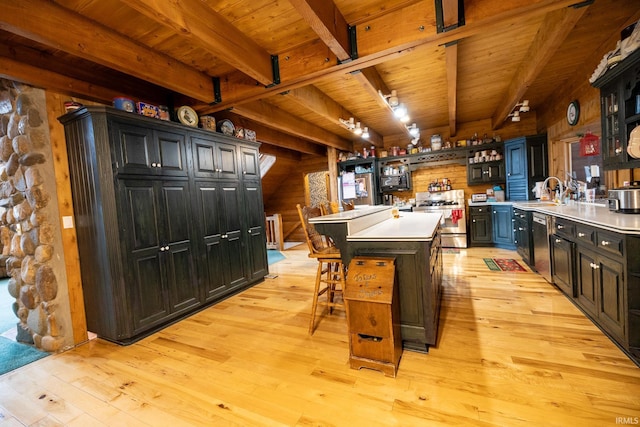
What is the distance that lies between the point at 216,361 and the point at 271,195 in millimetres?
6314

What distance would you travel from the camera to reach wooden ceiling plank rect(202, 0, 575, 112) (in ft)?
5.84

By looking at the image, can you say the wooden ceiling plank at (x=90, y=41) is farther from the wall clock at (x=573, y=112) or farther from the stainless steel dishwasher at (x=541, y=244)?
the wall clock at (x=573, y=112)

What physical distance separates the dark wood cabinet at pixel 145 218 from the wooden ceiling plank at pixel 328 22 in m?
1.85

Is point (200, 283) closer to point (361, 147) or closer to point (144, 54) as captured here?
point (144, 54)

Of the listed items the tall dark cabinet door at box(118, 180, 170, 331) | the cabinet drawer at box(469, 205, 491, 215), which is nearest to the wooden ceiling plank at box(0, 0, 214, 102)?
the tall dark cabinet door at box(118, 180, 170, 331)

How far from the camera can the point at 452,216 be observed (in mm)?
5379

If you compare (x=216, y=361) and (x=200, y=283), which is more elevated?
(x=200, y=283)

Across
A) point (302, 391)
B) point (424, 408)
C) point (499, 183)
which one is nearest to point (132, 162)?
point (302, 391)

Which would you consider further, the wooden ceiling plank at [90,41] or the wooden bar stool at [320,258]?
the wooden bar stool at [320,258]

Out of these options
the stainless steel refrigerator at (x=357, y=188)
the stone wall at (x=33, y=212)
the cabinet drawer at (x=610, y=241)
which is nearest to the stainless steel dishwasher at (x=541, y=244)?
the cabinet drawer at (x=610, y=241)

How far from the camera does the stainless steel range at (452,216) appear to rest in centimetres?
537

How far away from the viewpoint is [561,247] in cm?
271

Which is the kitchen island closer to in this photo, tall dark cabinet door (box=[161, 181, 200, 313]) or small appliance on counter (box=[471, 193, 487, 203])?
tall dark cabinet door (box=[161, 181, 200, 313])

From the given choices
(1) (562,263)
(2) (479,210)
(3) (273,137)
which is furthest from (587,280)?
(3) (273,137)
